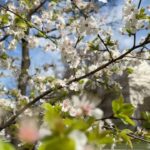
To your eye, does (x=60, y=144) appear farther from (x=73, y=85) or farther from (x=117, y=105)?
(x=73, y=85)

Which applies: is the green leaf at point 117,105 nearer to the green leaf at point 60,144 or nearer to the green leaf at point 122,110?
the green leaf at point 122,110

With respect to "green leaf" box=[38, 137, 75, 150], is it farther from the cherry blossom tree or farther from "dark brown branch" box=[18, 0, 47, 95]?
"dark brown branch" box=[18, 0, 47, 95]

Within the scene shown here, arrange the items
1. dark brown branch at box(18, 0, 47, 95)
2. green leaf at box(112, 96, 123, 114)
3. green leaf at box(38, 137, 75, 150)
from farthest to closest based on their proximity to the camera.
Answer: dark brown branch at box(18, 0, 47, 95), green leaf at box(112, 96, 123, 114), green leaf at box(38, 137, 75, 150)

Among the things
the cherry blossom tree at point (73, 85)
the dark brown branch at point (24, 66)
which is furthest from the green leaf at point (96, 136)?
the dark brown branch at point (24, 66)

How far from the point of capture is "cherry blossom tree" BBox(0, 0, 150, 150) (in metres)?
0.31

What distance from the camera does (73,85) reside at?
4281 mm

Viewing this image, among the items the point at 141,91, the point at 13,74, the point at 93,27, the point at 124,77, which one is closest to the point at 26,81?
the point at 13,74

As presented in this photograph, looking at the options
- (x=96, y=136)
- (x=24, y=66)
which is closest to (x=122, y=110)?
(x=96, y=136)

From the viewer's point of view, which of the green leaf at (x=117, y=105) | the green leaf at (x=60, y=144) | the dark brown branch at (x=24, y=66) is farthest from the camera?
the dark brown branch at (x=24, y=66)

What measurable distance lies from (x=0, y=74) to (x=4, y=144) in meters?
6.16

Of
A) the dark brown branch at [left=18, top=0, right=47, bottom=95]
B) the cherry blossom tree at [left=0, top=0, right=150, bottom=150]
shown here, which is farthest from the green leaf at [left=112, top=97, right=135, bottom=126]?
the dark brown branch at [left=18, top=0, right=47, bottom=95]

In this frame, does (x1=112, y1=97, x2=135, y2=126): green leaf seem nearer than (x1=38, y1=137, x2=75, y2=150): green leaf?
No

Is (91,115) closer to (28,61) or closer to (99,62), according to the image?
(99,62)

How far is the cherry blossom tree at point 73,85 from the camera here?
1.02 feet
